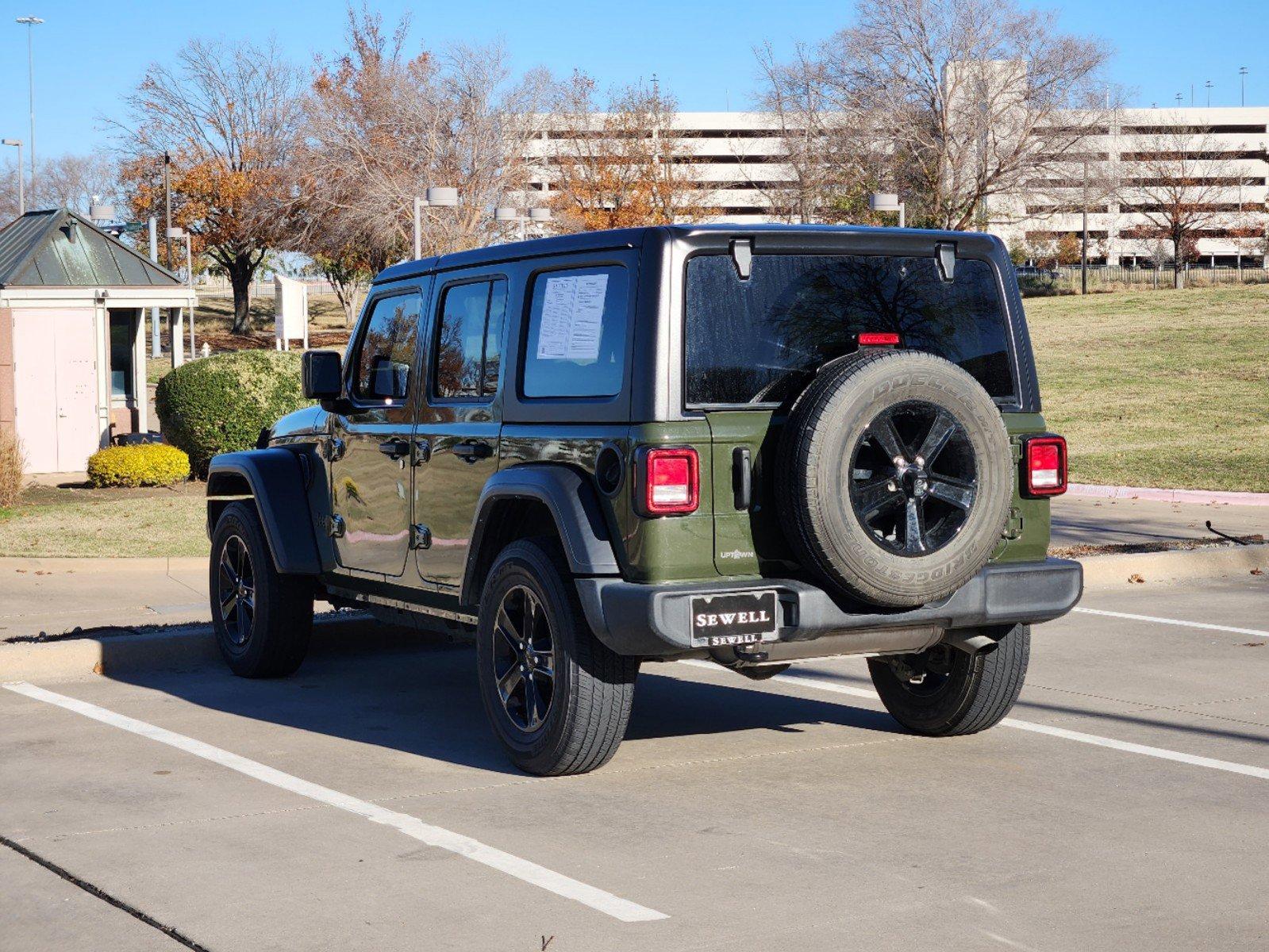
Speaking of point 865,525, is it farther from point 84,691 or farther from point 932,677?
point 84,691

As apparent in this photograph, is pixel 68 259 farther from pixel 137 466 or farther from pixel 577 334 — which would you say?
pixel 577 334

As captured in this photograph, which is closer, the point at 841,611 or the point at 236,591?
the point at 841,611

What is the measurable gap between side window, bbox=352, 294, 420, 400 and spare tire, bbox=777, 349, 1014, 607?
2307 mm

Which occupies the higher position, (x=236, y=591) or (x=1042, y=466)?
(x=1042, y=466)

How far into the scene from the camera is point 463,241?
174ft

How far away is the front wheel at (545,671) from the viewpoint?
602 centimetres

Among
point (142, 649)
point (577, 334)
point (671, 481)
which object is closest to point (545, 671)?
point (671, 481)

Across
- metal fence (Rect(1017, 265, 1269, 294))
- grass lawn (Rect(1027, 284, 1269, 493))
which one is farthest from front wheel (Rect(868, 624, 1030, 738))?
metal fence (Rect(1017, 265, 1269, 294))

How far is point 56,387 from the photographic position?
67.1 ft

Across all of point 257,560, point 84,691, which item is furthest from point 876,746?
point 84,691

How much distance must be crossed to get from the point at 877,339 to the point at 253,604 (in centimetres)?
389

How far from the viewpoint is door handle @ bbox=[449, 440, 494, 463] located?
6.62 m

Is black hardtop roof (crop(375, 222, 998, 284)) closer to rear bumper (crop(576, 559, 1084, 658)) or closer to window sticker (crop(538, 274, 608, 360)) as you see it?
window sticker (crop(538, 274, 608, 360))

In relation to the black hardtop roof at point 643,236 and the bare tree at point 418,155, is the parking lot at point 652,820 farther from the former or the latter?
the bare tree at point 418,155
